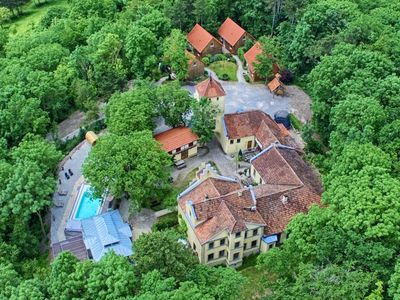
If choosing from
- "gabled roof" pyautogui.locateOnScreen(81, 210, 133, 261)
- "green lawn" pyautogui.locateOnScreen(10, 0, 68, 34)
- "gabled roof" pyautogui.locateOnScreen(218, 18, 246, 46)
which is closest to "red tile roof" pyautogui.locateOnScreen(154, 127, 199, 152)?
"gabled roof" pyautogui.locateOnScreen(81, 210, 133, 261)

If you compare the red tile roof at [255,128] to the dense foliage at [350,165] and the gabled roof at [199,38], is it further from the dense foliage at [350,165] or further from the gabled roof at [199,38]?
the gabled roof at [199,38]

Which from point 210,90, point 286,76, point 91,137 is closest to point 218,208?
point 210,90

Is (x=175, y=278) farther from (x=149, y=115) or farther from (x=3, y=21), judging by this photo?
(x=3, y=21)

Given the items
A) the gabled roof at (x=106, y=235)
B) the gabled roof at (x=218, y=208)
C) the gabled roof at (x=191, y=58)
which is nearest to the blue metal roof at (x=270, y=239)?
the gabled roof at (x=218, y=208)

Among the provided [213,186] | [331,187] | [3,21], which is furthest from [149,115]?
[3,21]

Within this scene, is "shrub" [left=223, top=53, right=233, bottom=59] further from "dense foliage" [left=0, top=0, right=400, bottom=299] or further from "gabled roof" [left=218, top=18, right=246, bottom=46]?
"dense foliage" [left=0, top=0, right=400, bottom=299]
